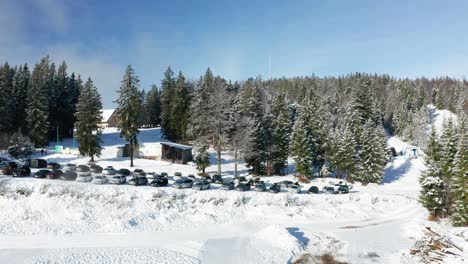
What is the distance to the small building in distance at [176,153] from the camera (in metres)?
62.7

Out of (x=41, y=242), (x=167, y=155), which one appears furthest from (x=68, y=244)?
(x=167, y=155)

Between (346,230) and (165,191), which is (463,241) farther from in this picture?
(165,191)

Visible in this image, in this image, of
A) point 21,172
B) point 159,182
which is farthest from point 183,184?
point 21,172

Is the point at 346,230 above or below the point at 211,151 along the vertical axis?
below

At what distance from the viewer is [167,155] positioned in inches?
2520

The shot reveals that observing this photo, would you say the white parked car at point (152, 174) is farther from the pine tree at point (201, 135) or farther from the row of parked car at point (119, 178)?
the pine tree at point (201, 135)

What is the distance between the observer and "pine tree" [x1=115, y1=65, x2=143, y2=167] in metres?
56.2

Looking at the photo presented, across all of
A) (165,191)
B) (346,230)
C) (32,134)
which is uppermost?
(32,134)

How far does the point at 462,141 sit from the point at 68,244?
1647 inches

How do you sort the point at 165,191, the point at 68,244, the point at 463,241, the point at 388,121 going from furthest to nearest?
the point at 388,121 → the point at 165,191 → the point at 463,241 → the point at 68,244

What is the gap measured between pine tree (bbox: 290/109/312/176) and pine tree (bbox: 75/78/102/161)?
33.6 metres

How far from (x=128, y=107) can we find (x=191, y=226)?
30.8 metres

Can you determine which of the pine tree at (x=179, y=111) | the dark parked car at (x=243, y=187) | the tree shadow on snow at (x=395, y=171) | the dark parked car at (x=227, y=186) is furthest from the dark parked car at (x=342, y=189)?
the pine tree at (x=179, y=111)

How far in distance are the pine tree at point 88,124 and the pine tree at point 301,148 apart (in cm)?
3360
